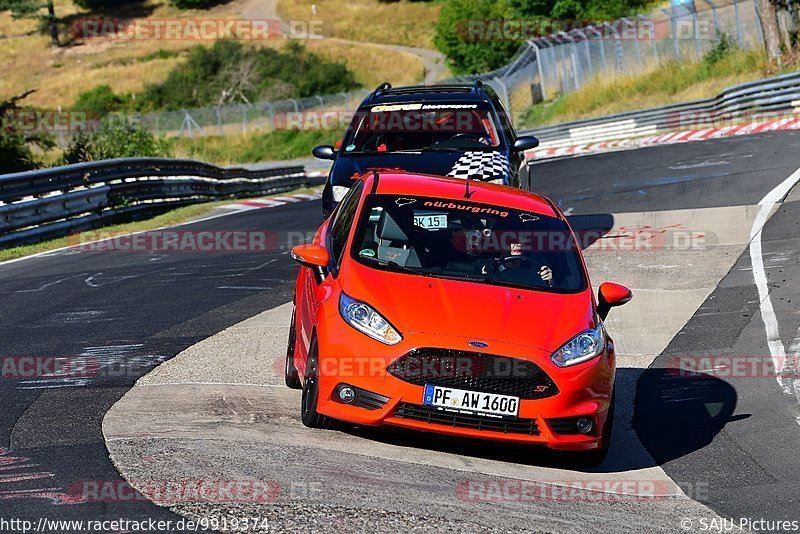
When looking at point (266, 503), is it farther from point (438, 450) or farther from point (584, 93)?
point (584, 93)

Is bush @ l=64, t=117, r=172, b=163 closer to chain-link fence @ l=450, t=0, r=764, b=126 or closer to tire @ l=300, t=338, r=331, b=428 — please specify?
chain-link fence @ l=450, t=0, r=764, b=126

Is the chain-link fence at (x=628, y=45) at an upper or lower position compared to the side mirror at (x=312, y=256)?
lower

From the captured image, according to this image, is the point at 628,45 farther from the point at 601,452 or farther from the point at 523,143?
the point at 601,452

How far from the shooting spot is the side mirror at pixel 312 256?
7.18 meters

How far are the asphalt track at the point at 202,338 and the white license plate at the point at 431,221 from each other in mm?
1962

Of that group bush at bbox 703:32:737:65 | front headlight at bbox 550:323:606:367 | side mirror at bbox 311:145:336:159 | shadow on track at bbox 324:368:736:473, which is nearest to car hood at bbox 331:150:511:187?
side mirror at bbox 311:145:336:159

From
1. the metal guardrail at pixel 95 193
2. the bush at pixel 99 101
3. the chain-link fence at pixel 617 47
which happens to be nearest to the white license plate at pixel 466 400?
the metal guardrail at pixel 95 193

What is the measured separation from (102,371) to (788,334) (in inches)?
225

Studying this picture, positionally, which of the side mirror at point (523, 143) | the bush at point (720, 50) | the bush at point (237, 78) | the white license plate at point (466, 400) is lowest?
the bush at point (237, 78)

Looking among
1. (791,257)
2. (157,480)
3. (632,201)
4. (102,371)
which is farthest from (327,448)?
(632,201)

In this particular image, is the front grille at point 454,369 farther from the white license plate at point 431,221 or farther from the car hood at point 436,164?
the car hood at point 436,164

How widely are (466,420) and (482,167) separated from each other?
229 inches

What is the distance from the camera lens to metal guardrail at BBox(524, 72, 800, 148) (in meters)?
30.1

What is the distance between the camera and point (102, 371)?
809 centimetres
